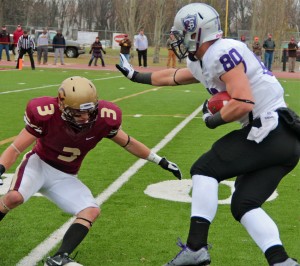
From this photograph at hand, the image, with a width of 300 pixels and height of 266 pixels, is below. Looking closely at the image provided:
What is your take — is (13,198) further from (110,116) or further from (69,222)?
(69,222)

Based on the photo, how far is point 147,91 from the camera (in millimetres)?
19469

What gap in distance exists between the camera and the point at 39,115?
4359mm

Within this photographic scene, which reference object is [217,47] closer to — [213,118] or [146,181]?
[213,118]

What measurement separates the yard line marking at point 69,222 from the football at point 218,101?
152cm

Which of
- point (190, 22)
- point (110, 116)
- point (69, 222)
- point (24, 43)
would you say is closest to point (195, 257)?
point (110, 116)

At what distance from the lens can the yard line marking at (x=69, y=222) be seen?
458 centimetres

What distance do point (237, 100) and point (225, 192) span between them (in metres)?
2.99

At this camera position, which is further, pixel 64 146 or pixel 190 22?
pixel 64 146

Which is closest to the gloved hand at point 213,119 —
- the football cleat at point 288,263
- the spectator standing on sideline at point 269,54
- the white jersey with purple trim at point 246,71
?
the white jersey with purple trim at point 246,71

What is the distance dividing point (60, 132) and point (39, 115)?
0.59ft

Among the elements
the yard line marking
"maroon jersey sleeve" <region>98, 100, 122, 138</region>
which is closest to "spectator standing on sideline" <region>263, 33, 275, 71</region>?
the yard line marking

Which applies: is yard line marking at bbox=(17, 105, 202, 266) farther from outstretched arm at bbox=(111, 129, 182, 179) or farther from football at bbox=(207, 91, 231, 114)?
football at bbox=(207, 91, 231, 114)

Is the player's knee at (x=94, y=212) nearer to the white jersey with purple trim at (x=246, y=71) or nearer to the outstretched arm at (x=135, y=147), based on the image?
the outstretched arm at (x=135, y=147)

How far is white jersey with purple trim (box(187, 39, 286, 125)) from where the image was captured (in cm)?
404
